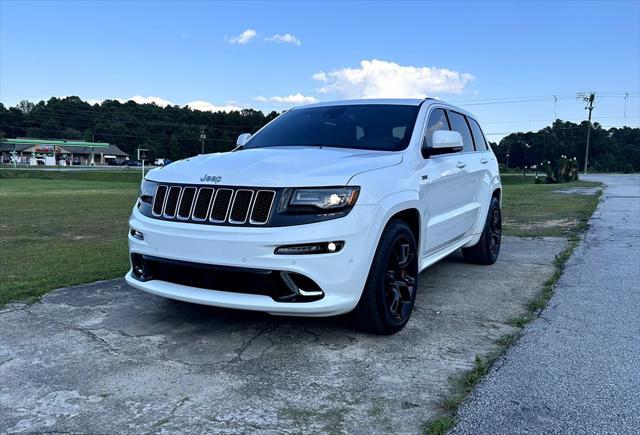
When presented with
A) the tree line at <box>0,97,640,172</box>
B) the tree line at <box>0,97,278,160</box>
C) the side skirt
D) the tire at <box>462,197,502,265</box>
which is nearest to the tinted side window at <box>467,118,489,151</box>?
the tire at <box>462,197,502,265</box>

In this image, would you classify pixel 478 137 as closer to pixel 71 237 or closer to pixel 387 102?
pixel 387 102

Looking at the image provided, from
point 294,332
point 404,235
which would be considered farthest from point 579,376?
point 294,332

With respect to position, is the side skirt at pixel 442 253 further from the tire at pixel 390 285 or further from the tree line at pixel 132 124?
the tree line at pixel 132 124

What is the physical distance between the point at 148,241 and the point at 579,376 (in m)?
2.95

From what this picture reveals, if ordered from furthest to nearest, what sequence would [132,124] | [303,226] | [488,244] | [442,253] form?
1. [132,124]
2. [488,244]
3. [442,253]
4. [303,226]

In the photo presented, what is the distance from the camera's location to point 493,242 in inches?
253

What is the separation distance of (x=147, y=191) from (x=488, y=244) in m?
4.09

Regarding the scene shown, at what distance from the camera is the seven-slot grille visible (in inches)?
131

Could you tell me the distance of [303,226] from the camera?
3.23 m

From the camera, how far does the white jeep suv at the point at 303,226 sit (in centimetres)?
326

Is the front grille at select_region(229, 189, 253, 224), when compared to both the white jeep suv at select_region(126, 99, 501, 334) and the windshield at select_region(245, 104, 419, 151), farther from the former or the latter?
the windshield at select_region(245, 104, 419, 151)

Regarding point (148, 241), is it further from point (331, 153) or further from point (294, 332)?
point (331, 153)

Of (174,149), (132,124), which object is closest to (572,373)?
(174,149)

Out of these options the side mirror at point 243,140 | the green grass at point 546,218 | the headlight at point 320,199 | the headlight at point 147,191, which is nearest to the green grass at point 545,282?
the green grass at point 546,218
